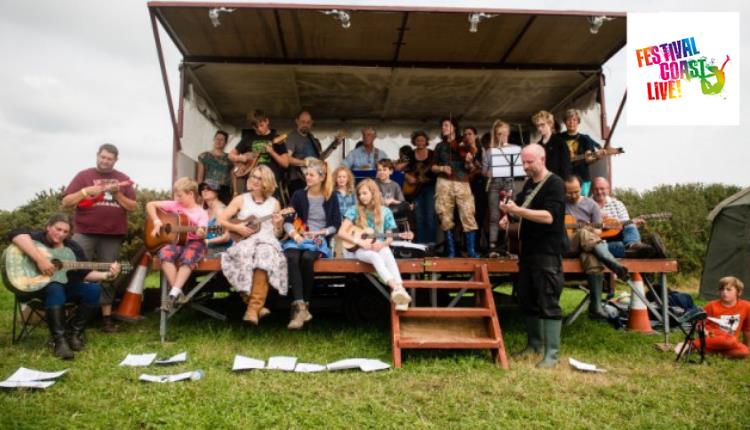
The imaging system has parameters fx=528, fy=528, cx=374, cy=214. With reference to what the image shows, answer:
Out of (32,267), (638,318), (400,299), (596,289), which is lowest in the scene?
(638,318)

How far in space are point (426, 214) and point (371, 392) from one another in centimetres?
380

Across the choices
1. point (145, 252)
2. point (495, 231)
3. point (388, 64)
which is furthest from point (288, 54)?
point (495, 231)

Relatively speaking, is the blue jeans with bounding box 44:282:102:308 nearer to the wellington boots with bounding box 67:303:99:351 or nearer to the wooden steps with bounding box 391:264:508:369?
the wellington boots with bounding box 67:303:99:351

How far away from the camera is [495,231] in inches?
261

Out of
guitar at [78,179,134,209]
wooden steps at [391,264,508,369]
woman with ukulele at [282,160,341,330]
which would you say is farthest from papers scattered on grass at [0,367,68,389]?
wooden steps at [391,264,508,369]

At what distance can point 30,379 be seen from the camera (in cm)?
369

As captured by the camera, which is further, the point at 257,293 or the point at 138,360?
the point at 257,293

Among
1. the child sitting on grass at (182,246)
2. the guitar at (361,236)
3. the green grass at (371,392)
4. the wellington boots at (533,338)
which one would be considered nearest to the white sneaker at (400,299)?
the green grass at (371,392)

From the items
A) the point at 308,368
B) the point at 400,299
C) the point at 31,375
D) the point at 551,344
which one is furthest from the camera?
the point at 400,299

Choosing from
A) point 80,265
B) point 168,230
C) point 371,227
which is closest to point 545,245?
point 371,227

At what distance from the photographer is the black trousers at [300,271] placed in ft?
15.9

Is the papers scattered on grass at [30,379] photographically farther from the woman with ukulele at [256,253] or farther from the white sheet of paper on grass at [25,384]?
the woman with ukulele at [256,253]

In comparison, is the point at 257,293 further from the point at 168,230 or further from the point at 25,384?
the point at 25,384

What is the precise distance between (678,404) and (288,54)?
5.70 metres
